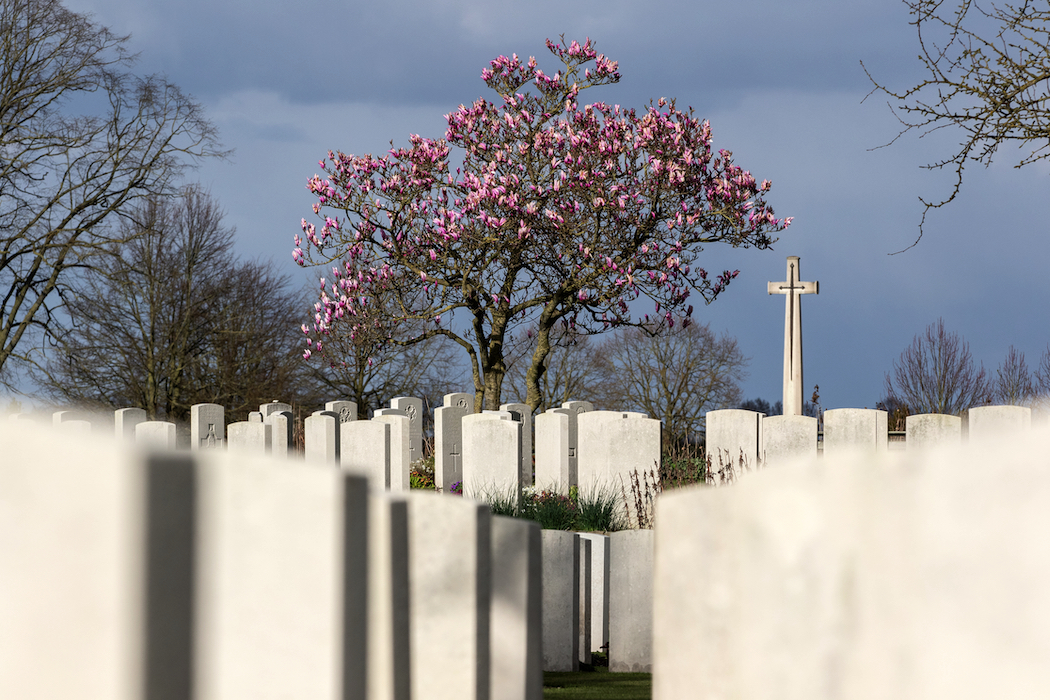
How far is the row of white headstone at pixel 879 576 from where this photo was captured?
1.51 meters

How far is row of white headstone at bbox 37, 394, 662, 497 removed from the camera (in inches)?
380

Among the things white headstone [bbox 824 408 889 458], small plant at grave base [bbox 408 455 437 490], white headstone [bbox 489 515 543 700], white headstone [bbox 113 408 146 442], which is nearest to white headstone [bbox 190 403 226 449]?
white headstone [bbox 113 408 146 442]

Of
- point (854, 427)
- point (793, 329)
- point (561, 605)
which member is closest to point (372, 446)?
point (854, 427)

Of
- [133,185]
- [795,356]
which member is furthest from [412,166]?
[795,356]

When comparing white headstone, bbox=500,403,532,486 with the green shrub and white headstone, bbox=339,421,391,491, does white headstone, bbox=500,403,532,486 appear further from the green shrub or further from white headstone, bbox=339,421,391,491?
the green shrub

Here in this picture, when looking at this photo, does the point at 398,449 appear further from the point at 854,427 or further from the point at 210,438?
the point at 854,427

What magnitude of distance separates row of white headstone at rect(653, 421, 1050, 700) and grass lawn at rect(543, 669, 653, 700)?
2.16 metres

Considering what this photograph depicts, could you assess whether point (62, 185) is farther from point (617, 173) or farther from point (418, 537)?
point (418, 537)

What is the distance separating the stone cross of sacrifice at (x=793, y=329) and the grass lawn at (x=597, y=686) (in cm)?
1202

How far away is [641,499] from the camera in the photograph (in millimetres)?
9227

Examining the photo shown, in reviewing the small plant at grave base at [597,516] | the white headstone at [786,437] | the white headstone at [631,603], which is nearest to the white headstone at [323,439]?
the small plant at grave base at [597,516]

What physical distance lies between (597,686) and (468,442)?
18.2ft

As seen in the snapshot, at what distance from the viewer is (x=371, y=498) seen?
6.07 ft

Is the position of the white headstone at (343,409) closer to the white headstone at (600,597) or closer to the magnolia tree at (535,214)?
the magnolia tree at (535,214)
